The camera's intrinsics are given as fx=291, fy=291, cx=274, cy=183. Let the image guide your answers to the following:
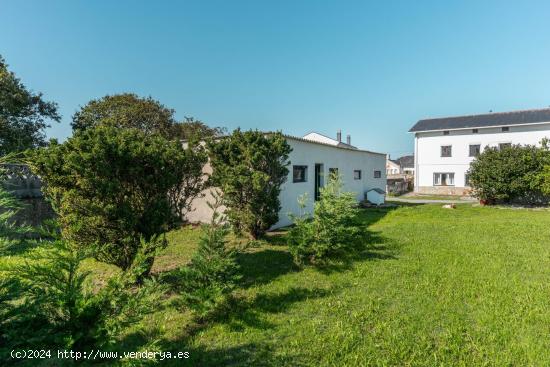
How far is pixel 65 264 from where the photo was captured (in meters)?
2.78

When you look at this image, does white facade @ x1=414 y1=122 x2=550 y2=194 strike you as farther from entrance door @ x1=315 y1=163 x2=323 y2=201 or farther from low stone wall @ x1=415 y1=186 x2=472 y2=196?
entrance door @ x1=315 y1=163 x2=323 y2=201

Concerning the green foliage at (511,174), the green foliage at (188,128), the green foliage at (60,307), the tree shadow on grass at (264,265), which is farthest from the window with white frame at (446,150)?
the green foliage at (60,307)

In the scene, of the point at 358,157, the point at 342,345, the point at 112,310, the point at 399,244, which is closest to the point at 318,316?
the point at 342,345

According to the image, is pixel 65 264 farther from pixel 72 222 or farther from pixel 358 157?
pixel 358 157

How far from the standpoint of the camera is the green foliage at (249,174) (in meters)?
8.41

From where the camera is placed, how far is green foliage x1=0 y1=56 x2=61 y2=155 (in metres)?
15.8

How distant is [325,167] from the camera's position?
14.2 m

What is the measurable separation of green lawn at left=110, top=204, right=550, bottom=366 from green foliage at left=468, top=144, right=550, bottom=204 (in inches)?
528

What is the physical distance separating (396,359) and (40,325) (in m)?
3.60

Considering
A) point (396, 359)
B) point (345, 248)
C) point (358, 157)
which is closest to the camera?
point (396, 359)

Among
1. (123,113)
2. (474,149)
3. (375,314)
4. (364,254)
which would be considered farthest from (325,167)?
(474,149)

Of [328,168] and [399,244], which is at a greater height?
[328,168]

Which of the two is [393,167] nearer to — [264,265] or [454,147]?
[454,147]

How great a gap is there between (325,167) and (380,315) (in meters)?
10.3
